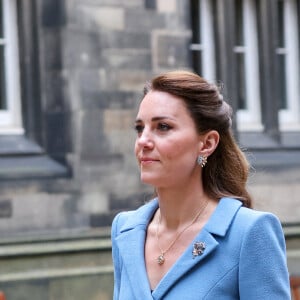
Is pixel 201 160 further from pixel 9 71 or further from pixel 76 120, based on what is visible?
pixel 9 71

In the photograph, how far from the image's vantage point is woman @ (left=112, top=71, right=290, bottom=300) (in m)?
3.32

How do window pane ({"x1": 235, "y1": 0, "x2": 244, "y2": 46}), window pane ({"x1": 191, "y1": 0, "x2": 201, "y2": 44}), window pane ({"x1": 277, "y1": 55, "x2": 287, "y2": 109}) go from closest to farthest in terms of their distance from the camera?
1. window pane ({"x1": 191, "y1": 0, "x2": 201, "y2": 44})
2. window pane ({"x1": 235, "y1": 0, "x2": 244, "y2": 46})
3. window pane ({"x1": 277, "y1": 55, "x2": 287, "y2": 109})

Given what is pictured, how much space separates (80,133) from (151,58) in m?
1.08

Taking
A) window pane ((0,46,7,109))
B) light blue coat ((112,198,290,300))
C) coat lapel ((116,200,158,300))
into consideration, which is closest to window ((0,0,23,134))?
window pane ((0,46,7,109))

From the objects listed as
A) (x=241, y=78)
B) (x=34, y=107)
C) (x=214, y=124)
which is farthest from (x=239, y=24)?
(x=214, y=124)

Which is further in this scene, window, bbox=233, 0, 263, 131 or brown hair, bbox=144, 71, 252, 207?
window, bbox=233, 0, 263, 131

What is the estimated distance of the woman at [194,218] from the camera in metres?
3.32

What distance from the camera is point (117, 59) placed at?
1148 centimetres

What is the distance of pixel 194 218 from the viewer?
11.5ft

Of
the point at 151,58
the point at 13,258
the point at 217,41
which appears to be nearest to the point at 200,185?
the point at 13,258

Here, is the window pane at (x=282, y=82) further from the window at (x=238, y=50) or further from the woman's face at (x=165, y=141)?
the woman's face at (x=165, y=141)

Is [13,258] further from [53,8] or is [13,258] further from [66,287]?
[53,8]

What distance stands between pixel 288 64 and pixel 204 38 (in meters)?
1.32

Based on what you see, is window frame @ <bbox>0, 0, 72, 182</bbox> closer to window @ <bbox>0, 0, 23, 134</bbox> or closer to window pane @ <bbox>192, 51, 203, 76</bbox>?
window @ <bbox>0, 0, 23, 134</bbox>
